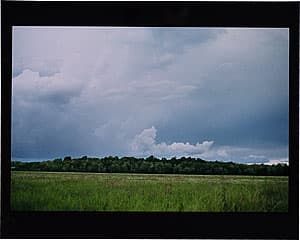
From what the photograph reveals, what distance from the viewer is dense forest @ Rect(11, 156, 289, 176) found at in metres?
3.76

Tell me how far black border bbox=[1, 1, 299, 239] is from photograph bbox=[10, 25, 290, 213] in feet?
0.11

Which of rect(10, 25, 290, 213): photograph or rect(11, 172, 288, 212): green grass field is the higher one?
rect(10, 25, 290, 213): photograph

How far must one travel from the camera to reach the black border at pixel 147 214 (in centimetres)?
373

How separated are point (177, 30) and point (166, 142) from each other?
523mm

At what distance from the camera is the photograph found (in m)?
3.76

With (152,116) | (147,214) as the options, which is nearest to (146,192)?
(147,214)

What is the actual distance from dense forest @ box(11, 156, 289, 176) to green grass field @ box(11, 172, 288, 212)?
0.09ft

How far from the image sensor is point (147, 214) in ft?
12.3

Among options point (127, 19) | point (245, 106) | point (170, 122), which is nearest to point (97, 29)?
point (127, 19)

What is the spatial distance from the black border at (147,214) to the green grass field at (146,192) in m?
0.04

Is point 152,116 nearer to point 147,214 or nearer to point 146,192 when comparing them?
point 146,192

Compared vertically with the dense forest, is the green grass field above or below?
below

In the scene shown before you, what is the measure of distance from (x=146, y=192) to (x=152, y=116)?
1.17ft

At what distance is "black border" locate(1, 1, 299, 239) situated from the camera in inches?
147
